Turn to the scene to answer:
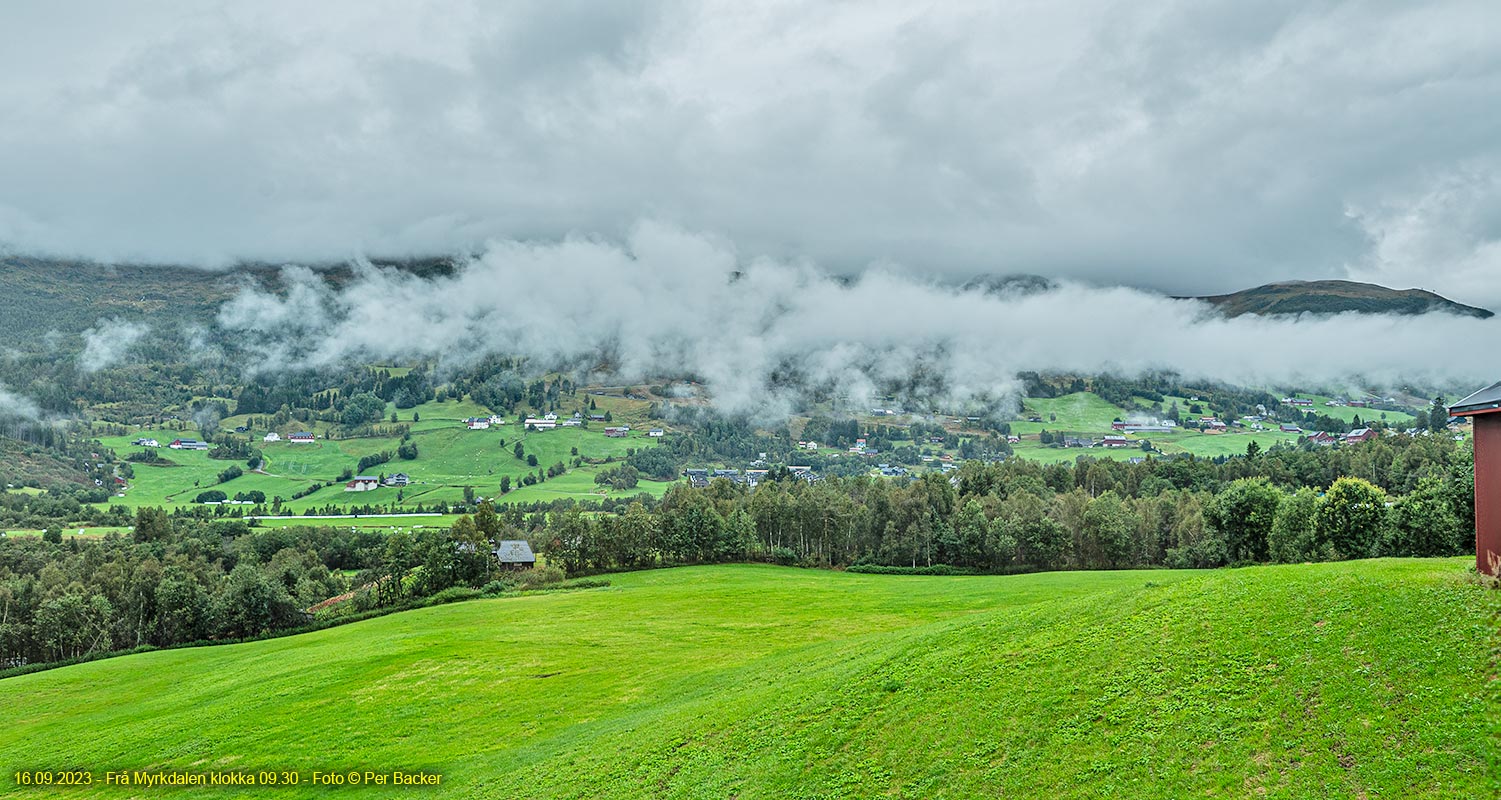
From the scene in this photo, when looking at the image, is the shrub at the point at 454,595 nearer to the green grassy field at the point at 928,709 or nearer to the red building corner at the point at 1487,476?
the green grassy field at the point at 928,709

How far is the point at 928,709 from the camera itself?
2362cm

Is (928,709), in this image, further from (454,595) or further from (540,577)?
(540,577)

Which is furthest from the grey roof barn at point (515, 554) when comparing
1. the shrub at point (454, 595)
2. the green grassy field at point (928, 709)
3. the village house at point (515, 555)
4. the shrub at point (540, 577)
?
the green grassy field at point (928, 709)

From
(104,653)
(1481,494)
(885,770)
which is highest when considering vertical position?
(1481,494)

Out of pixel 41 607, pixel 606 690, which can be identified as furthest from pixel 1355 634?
pixel 41 607

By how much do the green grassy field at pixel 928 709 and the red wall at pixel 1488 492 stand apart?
4.20 feet

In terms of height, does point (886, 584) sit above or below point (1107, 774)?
below

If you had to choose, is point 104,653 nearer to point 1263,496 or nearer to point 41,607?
point 41,607

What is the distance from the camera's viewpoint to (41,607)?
289ft

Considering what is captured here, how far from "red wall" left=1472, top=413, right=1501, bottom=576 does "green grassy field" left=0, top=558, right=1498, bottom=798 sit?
4.20ft

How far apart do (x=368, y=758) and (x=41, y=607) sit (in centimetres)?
8482

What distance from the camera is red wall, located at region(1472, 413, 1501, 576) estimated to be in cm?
2175

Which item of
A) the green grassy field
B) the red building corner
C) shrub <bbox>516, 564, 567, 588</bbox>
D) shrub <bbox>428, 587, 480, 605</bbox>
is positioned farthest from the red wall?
shrub <bbox>516, 564, 567, 588</bbox>

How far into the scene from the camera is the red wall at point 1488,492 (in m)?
21.8
